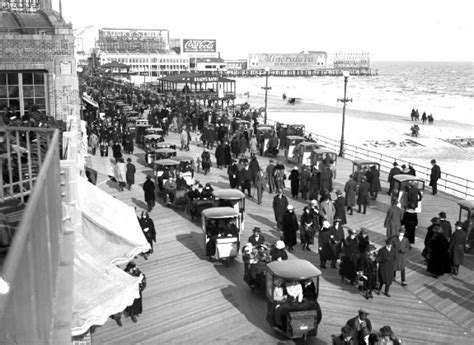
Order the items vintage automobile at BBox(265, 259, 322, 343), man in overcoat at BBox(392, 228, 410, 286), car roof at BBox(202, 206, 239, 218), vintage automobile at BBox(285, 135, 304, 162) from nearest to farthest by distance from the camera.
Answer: vintage automobile at BBox(265, 259, 322, 343), man in overcoat at BBox(392, 228, 410, 286), car roof at BBox(202, 206, 239, 218), vintage automobile at BBox(285, 135, 304, 162)

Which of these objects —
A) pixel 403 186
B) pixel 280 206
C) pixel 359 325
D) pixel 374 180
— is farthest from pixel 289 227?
pixel 374 180

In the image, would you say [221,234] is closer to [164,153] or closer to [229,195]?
[229,195]

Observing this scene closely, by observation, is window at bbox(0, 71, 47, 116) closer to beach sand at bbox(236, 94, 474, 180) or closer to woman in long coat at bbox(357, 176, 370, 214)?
woman in long coat at bbox(357, 176, 370, 214)

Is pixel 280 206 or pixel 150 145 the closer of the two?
pixel 280 206

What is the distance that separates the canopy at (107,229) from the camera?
9141mm

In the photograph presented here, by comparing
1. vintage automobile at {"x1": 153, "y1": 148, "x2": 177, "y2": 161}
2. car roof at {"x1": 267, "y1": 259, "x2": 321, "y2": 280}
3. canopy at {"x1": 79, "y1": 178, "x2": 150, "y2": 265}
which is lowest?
car roof at {"x1": 267, "y1": 259, "x2": 321, "y2": 280}

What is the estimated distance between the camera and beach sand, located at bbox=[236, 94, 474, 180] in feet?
117

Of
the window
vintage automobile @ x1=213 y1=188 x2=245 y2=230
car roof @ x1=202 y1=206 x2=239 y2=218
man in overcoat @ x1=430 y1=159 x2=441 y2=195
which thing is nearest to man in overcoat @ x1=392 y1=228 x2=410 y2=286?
car roof @ x1=202 y1=206 x2=239 y2=218

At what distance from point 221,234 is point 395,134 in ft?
119

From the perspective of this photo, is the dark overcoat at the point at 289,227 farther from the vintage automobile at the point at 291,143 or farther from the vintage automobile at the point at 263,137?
the vintage automobile at the point at 263,137

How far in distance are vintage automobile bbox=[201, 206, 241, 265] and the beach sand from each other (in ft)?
62.1

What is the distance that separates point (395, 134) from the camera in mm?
47312

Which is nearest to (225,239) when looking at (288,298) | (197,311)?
(197,311)

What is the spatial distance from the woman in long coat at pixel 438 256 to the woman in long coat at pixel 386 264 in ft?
5.50
